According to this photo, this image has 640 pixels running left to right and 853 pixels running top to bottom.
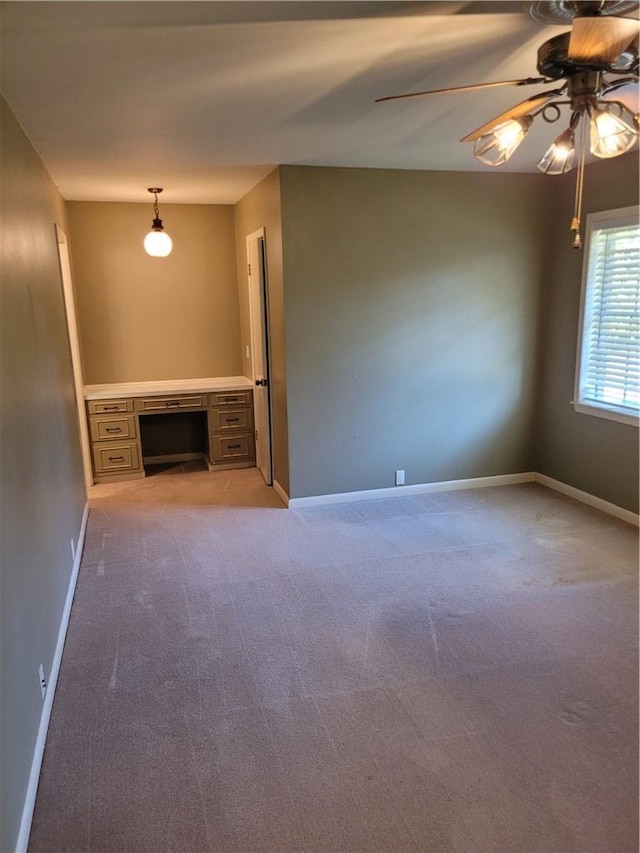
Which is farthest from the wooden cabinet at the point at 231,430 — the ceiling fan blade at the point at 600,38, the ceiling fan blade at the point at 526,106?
the ceiling fan blade at the point at 600,38

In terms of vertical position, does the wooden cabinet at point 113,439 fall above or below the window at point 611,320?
below

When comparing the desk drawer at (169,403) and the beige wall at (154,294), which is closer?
the desk drawer at (169,403)

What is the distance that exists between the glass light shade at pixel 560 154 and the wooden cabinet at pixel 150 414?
372 centimetres

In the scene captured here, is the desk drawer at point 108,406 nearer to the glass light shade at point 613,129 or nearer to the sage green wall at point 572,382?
the sage green wall at point 572,382

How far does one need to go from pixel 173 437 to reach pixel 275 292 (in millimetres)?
2285

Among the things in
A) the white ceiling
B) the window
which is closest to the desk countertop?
the white ceiling

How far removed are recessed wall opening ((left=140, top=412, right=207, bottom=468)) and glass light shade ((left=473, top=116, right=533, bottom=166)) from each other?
4.17m

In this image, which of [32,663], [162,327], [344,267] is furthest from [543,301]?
[32,663]

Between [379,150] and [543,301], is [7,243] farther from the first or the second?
[543,301]

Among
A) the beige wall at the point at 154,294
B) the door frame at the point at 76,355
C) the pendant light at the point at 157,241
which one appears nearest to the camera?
the door frame at the point at 76,355

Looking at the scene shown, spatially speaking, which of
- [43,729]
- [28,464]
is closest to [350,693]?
[43,729]

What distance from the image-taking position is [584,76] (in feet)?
5.99

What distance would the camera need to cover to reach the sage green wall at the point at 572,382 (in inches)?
157

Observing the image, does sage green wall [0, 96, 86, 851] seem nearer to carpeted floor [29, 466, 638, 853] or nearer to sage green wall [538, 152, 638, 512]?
carpeted floor [29, 466, 638, 853]
